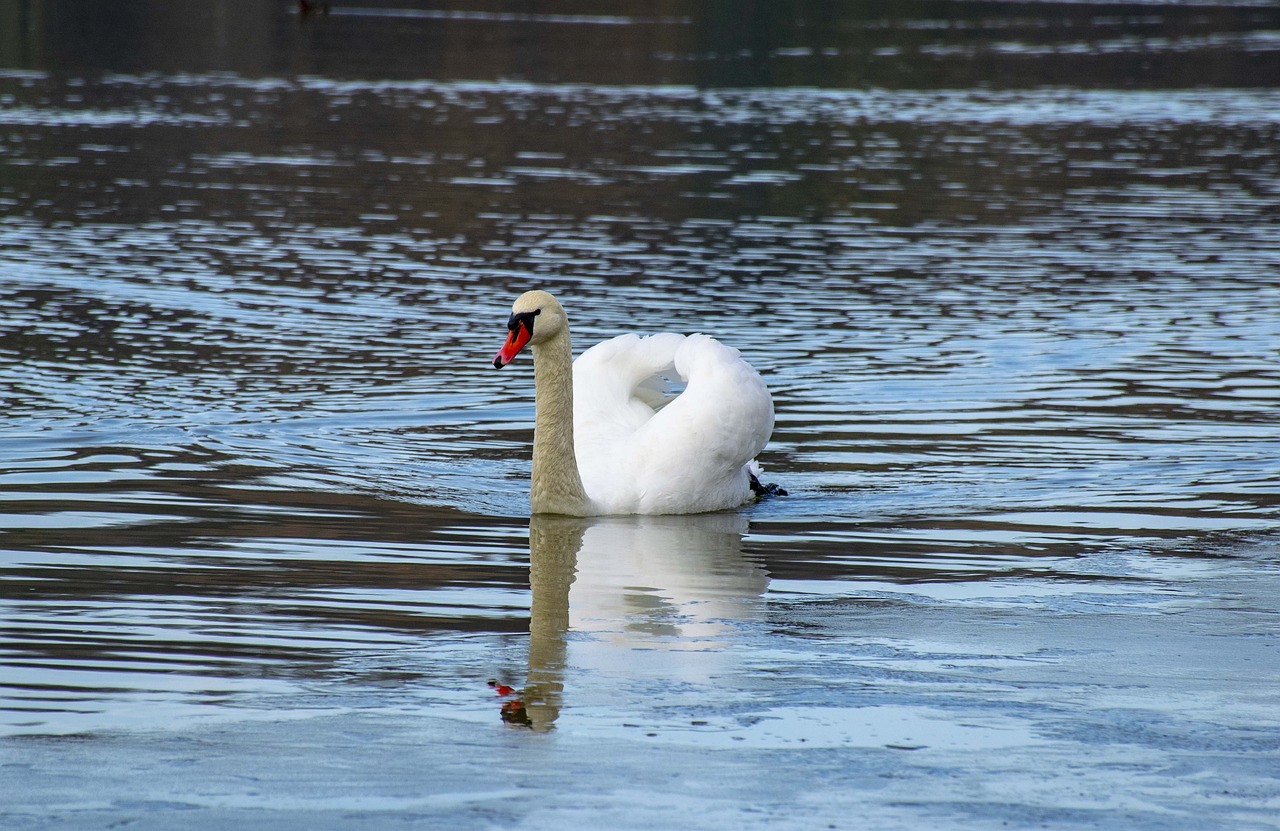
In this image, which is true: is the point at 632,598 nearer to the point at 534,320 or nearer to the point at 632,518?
the point at 632,518

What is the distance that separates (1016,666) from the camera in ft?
23.7

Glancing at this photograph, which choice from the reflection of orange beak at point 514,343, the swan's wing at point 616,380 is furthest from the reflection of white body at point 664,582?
the reflection of orange beak at point 514,343

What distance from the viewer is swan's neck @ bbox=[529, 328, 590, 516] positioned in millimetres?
10055

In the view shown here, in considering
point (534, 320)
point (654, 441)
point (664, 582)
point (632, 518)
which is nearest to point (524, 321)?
point (534, 320)

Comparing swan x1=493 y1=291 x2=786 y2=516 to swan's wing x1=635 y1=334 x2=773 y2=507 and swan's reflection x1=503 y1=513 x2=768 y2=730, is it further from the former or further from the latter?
swan's reflection x1=503 y1=513 x2=768 y2=730

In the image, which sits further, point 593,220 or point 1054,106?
point 1054,106

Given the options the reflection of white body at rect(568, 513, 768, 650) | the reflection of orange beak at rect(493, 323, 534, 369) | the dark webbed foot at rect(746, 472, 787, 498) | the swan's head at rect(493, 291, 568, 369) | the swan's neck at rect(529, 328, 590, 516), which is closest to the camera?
the reflection of white body at rect(568, 513, 768, 650)

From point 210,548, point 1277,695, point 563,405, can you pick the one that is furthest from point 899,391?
point 1277,695

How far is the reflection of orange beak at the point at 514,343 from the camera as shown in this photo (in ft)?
30.8

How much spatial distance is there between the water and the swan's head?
3.09 feet

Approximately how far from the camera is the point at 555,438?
397 inches

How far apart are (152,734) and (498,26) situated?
6487 centimetres

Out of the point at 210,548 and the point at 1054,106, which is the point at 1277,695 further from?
the point at 1054,106

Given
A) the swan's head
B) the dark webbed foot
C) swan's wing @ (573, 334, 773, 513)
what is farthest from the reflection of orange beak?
the dark webbed foot
